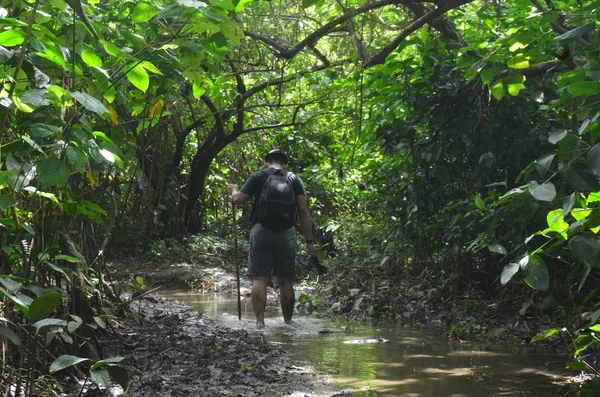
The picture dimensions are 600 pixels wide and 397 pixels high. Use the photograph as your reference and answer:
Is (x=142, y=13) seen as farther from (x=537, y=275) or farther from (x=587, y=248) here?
(x=587, y=248)

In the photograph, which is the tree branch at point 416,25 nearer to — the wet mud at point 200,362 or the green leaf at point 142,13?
the wet mud at point 200,362

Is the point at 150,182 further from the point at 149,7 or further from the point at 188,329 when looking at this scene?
the point at 149,7

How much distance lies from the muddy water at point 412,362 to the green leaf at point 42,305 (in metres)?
2.37

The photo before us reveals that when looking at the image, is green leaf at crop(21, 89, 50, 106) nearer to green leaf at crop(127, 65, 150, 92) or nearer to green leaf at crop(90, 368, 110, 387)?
green leaf at crop(127, 65, 150, 92)

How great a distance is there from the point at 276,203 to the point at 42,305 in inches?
193

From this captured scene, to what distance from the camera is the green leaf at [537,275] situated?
11.6 ft

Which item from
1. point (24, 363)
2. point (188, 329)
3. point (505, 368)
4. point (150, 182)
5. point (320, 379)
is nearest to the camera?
point (24, 363)

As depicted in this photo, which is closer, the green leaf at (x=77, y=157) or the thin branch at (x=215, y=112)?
the green leaf at (x=77, y=157)

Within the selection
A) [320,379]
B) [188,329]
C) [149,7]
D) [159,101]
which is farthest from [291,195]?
[149,7]

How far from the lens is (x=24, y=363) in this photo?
4.09 meters

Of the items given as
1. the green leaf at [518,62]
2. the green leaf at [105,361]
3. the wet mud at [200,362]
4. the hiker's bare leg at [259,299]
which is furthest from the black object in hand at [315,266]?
the green leaf at [105,361]

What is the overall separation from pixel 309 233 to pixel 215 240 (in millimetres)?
8401

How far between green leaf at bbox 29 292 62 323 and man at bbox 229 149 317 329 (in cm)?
485

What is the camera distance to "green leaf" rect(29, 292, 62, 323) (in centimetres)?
320
